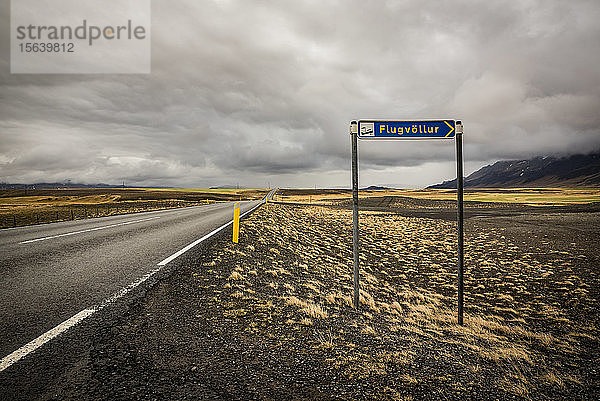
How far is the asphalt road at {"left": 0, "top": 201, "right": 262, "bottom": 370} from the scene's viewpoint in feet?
13.3

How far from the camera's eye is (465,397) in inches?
122

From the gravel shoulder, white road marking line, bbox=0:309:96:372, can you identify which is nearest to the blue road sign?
the gravel shoulder

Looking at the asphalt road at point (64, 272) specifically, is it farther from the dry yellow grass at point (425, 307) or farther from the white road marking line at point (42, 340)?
the dry yellow grass at point (425, 307)

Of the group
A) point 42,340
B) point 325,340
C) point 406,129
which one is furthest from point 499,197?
point 42,340

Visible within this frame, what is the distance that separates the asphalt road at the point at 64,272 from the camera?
13.3 feet

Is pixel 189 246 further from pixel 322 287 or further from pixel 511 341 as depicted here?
pixel 511 341

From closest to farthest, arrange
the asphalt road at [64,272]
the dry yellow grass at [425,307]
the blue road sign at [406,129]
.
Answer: the dry yellow grass at [425,307] < the asphalt road at [64,272] < the blue road sign at [406,129]

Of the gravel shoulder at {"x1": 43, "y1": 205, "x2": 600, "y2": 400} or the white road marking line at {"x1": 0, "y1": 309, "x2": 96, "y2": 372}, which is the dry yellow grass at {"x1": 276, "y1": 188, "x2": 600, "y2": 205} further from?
the white road marking line at {"x1": 0, "y1": 309, "x2": 96, "y2": 372}

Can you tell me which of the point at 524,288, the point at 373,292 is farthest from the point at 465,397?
the point at 524,288

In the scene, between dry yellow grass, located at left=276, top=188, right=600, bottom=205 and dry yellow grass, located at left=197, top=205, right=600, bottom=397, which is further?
dry yellow grass, located at left=276, top=188, right=600, bottom=205

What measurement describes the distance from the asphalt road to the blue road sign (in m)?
5.14

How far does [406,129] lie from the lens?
16.9 ft

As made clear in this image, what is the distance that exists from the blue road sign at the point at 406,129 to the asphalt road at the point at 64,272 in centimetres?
514

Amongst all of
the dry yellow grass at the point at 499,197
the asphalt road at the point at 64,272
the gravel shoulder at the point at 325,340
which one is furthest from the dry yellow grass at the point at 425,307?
the dry yellow grass at the point at 499,197
